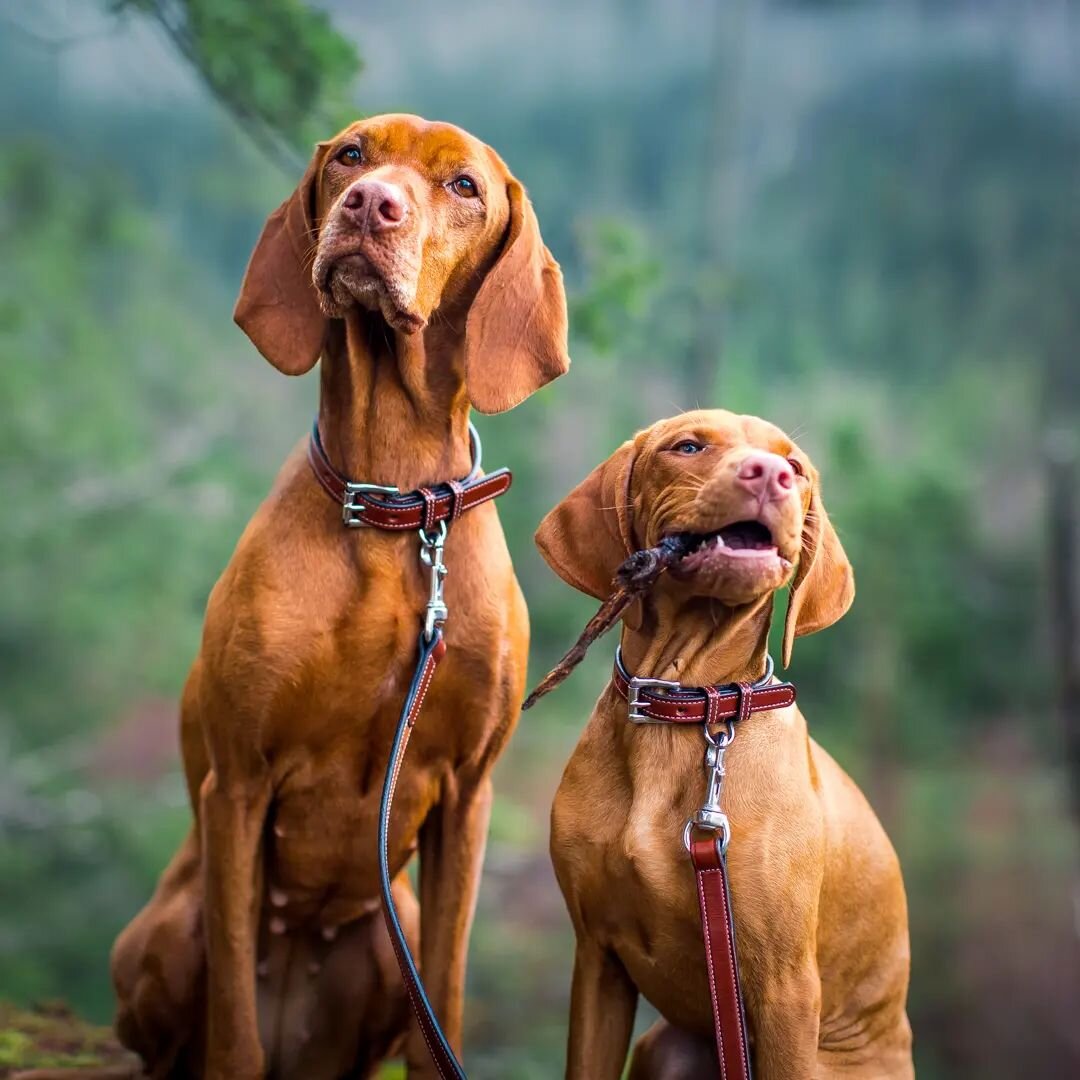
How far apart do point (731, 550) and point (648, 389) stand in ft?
13.2

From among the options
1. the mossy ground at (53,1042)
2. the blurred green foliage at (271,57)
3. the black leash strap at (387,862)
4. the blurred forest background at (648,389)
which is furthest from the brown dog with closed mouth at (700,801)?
the blurred forest background at (648,389)

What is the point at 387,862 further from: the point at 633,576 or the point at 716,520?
the point at 716,520

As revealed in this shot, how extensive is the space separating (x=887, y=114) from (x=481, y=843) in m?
4.57

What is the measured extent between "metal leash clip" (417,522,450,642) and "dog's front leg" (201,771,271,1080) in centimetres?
50

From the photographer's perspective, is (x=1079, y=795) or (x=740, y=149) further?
(x=740, y=149)

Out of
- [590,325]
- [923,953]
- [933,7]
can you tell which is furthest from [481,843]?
[933,7]

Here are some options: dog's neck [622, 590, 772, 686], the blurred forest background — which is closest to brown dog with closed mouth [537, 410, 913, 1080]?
dog's neck [622, 590, 772, 686]

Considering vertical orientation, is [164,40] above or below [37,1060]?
above

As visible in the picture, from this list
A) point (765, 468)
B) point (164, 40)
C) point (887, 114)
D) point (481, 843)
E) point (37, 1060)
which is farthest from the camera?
point (887, 114)

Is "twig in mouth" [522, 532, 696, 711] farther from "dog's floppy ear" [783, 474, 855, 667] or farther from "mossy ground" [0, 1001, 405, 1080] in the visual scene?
"mossy ground" [0, 1001, 405, 1080]

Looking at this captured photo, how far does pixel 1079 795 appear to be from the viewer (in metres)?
6.29

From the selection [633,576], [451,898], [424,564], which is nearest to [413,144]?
[424,564]

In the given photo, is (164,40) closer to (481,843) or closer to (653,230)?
(653,230)

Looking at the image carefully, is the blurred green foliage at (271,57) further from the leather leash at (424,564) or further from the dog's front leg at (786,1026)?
the dog's front leg at (786,1026)
